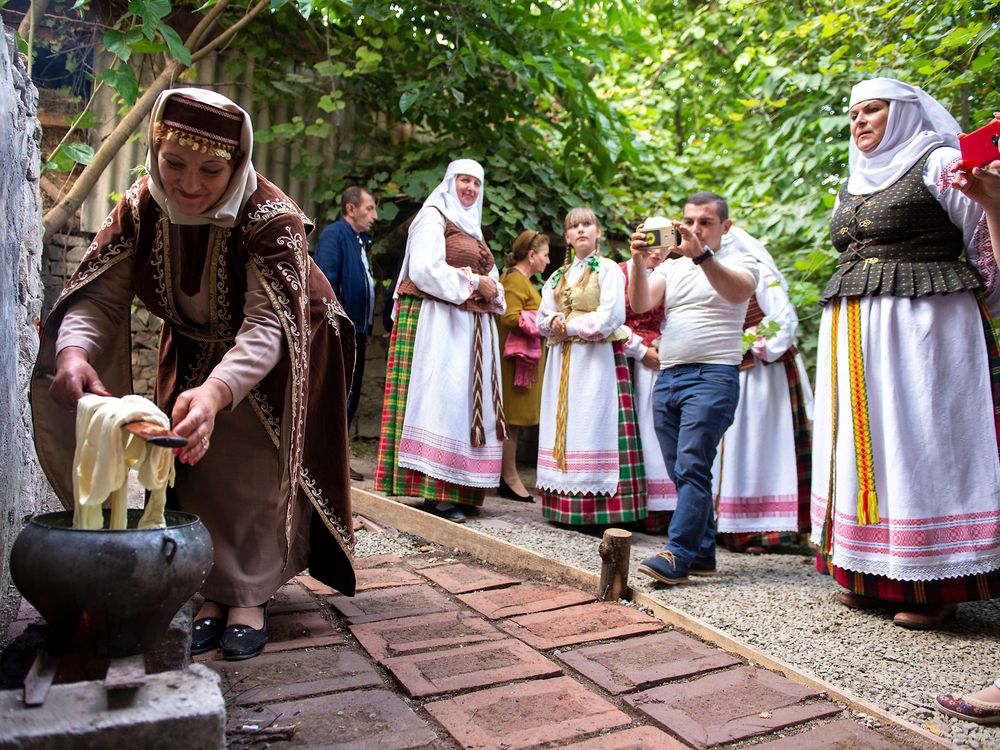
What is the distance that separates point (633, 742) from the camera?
2049 millimetres

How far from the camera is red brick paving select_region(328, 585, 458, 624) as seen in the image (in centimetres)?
298

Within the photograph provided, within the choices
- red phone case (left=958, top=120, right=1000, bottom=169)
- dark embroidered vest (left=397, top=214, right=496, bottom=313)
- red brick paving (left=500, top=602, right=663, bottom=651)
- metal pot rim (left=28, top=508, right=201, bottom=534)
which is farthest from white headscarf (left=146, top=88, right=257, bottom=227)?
dark embroidered vest (left=397, top=214, right=496, bottom=313)

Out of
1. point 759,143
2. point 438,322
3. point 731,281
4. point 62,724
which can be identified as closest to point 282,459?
point 62,724

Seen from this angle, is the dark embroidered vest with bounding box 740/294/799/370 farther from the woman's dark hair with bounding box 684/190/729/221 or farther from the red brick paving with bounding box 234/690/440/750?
the red brick paving with bounding box 234/690/440/750

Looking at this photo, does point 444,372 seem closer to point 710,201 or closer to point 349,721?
point 710,201

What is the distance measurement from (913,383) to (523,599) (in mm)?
1695

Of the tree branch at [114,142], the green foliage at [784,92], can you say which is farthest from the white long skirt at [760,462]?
the tree branch at [114,142]

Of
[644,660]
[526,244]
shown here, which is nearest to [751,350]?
[526,244]

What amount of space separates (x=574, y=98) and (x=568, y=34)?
579 mm

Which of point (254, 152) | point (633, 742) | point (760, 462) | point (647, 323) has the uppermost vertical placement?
point (254, 152)

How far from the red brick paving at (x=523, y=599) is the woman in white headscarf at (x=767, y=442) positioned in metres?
1.79

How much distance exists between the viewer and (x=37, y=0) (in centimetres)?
525

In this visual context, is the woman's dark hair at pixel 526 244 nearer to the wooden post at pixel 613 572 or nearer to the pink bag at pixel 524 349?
the pink bag at pixel 524 349

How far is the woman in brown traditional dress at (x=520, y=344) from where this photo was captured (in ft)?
19.6
